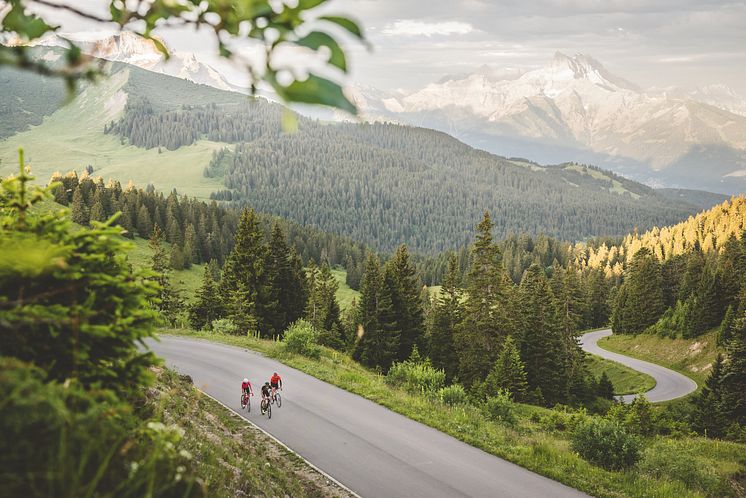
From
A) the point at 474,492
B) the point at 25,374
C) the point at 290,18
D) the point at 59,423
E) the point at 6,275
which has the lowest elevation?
the point at 474,492

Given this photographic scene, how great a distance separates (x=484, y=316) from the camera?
154 ft

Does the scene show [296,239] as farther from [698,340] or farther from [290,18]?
[290,18]

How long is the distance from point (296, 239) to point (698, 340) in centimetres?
11931

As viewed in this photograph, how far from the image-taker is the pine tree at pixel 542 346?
52250 millimetres

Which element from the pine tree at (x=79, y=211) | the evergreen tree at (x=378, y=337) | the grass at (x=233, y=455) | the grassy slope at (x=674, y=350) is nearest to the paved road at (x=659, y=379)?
the grassy slope at (x=674, y=350)

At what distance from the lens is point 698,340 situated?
77.6 metres

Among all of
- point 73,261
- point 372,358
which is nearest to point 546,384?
point 372,358

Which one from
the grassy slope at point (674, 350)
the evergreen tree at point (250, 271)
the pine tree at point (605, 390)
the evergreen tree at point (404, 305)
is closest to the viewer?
the evergreen tree at point (250, 271)

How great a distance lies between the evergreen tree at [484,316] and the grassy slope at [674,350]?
3973 centimetres

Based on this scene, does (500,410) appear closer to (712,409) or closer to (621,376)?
(712,409)

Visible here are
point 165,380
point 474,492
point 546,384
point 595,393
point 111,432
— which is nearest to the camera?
point 111,432

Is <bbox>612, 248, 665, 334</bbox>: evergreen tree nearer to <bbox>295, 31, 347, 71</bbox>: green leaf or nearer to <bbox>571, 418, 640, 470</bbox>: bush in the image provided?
<bbox>571, 418, 640, 470</bbox>: bush

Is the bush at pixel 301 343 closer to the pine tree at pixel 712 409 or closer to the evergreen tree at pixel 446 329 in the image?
the evergreen tree at pixel 446 329

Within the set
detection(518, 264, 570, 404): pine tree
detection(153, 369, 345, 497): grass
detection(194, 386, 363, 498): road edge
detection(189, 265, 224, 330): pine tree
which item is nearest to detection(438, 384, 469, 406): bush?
detection(194, 386, 363, 498): road edge
